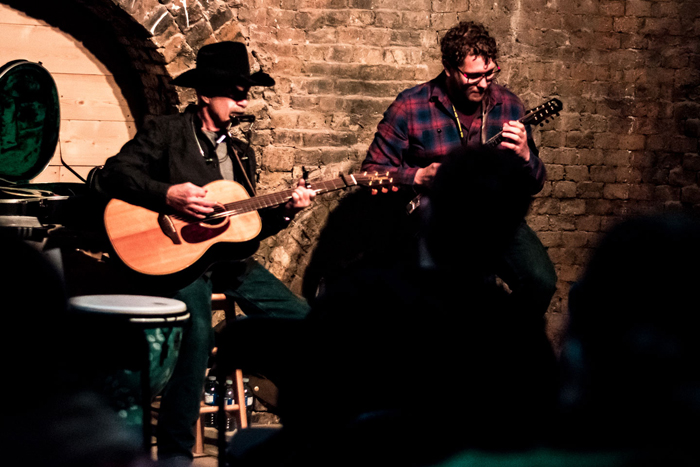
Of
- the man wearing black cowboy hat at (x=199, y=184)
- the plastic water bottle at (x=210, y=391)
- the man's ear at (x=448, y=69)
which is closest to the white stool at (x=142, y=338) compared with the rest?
the man wearing black cowboy hat at (x=199, y=184)

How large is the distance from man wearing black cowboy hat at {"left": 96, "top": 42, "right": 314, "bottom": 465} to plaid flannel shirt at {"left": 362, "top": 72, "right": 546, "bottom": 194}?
56 centimetres

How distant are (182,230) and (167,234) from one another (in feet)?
0.23

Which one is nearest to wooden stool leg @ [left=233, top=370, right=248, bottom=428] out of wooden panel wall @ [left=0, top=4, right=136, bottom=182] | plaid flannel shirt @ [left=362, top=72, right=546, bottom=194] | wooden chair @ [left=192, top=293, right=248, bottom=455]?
wooden chair @ [left=192, top=293, right=248, bottom=455]

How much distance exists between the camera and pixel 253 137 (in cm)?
465

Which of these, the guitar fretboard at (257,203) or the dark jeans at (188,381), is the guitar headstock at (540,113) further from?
the dark jeans at (188,381)

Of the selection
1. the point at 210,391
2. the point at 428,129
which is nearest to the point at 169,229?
the point at 210,391

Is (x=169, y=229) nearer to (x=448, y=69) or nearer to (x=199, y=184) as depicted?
(x=199, y=184)

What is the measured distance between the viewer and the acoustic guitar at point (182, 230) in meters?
3.37

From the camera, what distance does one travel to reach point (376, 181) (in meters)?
3.84

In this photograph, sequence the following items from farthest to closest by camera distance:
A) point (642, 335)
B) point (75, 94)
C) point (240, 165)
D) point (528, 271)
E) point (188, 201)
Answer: point (75, 94) → point (240, 165) → point (528, 271) → point (188, 201) → point (642, 335)

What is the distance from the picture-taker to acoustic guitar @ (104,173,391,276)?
337 centimetres

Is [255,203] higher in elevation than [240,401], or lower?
higher

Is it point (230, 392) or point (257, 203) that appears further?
point (230, 392)

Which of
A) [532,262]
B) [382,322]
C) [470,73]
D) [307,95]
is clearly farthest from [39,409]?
[307,95]
